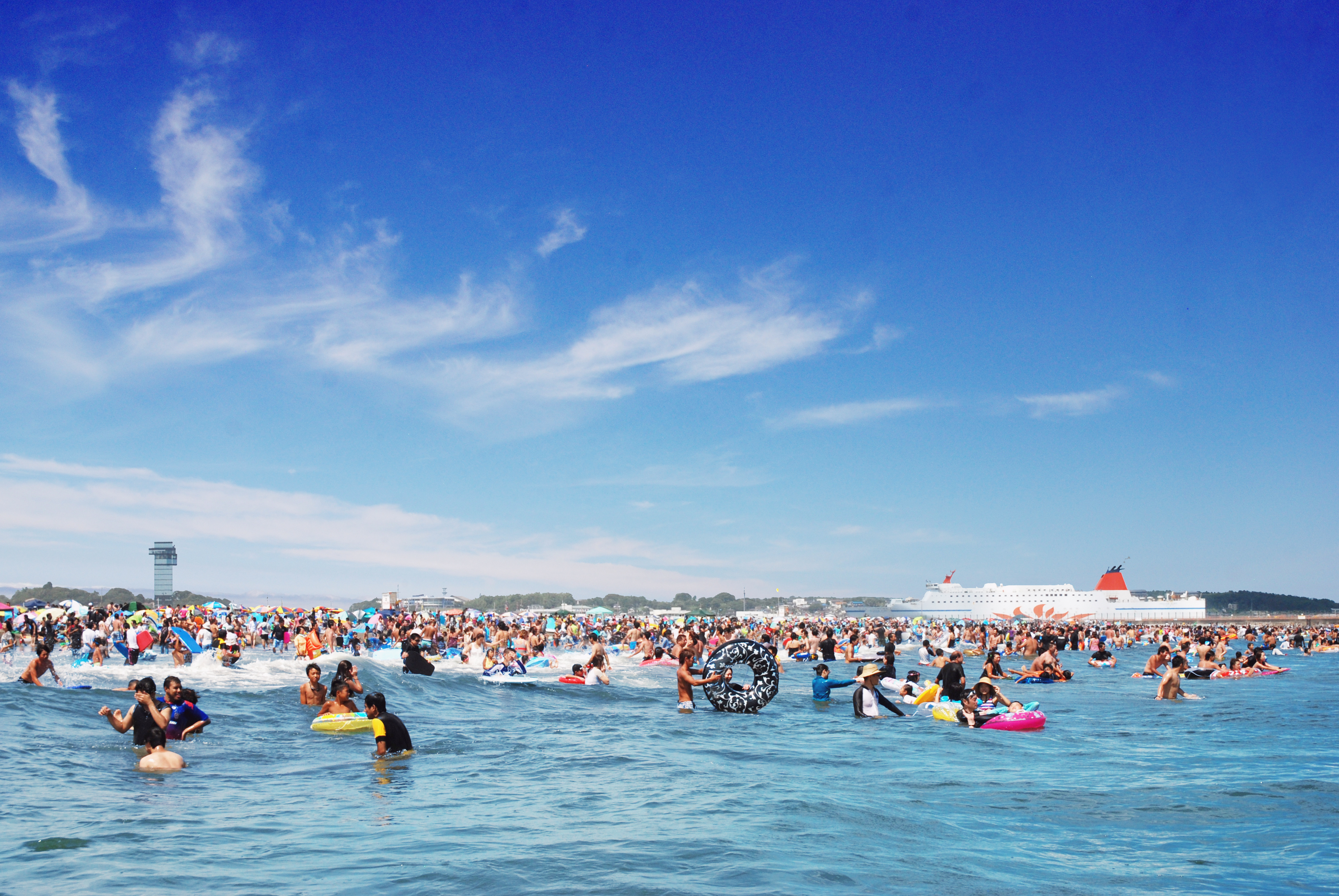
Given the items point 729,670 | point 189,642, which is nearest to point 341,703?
point 729,670

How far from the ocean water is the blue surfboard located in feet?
34.5

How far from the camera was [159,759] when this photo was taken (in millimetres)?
9461

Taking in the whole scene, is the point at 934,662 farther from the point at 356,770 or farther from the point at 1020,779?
the point at 356,770

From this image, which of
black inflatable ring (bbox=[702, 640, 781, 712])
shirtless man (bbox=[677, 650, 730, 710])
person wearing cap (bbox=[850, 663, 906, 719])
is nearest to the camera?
person wearing cap (bbox=[850, 663, 906, 719])

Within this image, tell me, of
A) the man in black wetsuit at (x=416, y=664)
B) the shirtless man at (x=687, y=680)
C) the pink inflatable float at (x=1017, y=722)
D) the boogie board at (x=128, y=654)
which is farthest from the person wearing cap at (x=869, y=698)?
the boogie board at (x=128, y=654)

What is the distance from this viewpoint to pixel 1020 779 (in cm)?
953

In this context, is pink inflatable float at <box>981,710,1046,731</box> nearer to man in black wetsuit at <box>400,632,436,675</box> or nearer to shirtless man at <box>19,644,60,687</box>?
man in black wetsuit at <box>400,632,436,675</box>

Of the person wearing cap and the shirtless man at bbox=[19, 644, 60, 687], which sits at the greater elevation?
the shirtless man at bbox=[19, 644, 60, 687]

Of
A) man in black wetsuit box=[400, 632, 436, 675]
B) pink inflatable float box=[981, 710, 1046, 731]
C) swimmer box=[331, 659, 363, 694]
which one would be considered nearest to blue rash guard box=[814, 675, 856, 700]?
pink inflatable float box=[981, 710, 1046, 731]

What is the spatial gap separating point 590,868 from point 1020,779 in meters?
5.60

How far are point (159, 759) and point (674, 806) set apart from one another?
5.62 m

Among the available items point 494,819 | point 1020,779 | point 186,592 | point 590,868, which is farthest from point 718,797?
point 186,592

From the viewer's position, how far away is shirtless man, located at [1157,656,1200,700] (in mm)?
17641

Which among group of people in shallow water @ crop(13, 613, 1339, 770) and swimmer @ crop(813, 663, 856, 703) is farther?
swimmer @ crop(813, 663, 856, 703)
